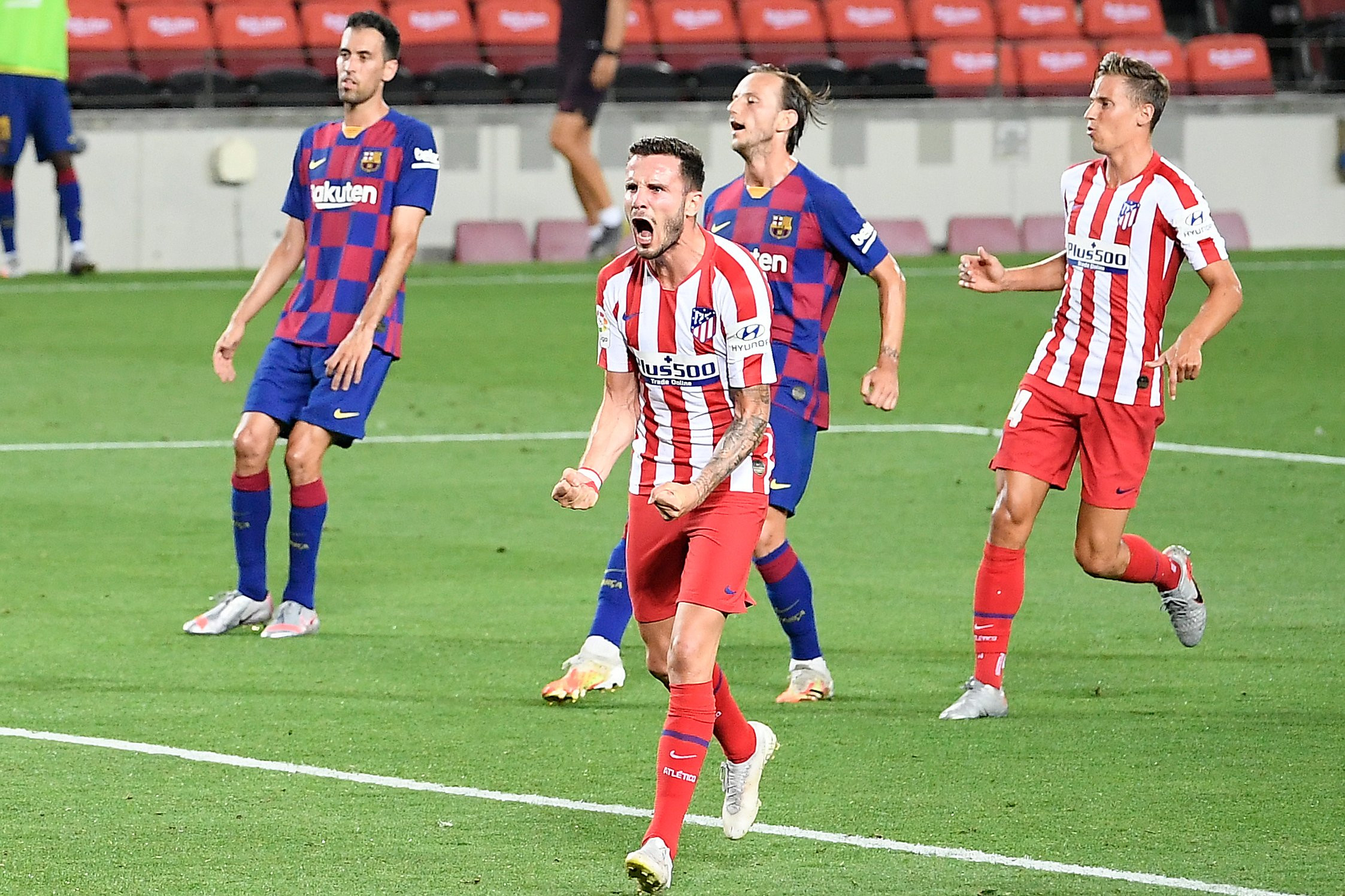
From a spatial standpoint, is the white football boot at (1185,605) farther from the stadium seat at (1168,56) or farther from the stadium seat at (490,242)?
the stadium seat at (1168,56)

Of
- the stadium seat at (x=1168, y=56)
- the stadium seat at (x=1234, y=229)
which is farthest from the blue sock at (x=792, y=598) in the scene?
the stadium seat at (x=1168, y=56)

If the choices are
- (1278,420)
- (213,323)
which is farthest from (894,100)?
(1278,420)

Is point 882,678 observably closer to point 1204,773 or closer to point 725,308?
point 1204,773

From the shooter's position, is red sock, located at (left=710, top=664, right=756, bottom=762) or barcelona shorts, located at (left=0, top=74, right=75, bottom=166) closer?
red sock, located at (left=710, top=664, right=756, bottom=762)

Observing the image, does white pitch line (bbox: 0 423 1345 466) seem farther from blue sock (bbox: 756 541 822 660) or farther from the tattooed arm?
the tattooed arm

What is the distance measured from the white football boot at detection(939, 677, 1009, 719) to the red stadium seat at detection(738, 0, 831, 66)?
17.3 meters

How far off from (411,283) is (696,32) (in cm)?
560

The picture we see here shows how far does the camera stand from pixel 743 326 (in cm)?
506

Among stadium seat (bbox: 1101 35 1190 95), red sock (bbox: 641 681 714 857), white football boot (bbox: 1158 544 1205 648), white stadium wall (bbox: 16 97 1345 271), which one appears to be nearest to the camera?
red sock (bbox: 641 681 714 857)

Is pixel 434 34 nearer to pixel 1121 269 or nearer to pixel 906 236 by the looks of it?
pixel 906 236

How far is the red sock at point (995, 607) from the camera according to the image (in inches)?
257

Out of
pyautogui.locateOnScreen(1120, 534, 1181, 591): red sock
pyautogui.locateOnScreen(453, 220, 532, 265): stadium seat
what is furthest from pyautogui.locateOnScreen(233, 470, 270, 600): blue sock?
pyautogui.locateOnScreen(453, 220, 532, 265): stadium seat

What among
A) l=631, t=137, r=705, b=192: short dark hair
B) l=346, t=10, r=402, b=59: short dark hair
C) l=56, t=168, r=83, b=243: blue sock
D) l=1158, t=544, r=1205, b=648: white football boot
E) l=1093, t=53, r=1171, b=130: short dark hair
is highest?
l=346, t=10, r=402, b=59: short dark hair

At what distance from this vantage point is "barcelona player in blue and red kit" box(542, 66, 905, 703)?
21.8ft
